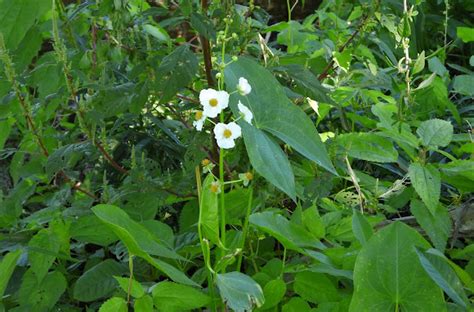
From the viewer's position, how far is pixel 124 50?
150 cm

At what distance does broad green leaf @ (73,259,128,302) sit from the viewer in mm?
1447

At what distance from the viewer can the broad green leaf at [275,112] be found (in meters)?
1.21

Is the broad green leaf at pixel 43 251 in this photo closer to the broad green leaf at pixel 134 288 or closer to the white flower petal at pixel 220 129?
the broad green leaf at pixel 134 288

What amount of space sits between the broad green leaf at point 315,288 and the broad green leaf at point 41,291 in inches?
19.4

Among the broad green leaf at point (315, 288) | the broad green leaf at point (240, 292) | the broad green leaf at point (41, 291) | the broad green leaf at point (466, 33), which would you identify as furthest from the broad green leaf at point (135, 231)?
the broad green leaf at point (466, 33)

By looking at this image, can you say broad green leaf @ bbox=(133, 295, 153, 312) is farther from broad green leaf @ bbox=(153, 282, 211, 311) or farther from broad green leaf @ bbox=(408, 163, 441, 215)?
broad green leaf @ bbox=(408, 163, 441, 215)

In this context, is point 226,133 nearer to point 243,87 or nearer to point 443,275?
point 243,87

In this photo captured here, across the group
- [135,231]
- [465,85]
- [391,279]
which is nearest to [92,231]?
[135,231]

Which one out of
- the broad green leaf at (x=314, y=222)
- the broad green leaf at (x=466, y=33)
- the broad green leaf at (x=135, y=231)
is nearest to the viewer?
the broad green leaf at (x=135, y=231)

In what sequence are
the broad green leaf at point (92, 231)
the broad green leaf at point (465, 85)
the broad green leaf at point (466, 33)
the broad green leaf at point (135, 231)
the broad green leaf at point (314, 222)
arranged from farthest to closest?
the broad green leaf at point (466, 33)
the broad green leaf at point (465, 85)
the broad green leaf at point (92, 231)
the broad green leaf at point (314, 222)
the broad green leaf at point (135, 231)

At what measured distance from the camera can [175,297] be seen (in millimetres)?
1232

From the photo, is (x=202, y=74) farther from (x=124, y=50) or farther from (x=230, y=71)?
(x=230, y=71)

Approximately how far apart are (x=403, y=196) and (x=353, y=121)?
37 cm

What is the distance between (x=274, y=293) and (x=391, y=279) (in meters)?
0.20
